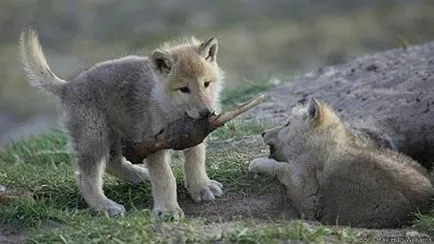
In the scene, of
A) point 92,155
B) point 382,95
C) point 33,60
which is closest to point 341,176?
point 92,155

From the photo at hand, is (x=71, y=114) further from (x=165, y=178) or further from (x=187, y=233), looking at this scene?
(x=187, y=233)

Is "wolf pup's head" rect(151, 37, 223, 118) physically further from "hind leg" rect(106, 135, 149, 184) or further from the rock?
the rock

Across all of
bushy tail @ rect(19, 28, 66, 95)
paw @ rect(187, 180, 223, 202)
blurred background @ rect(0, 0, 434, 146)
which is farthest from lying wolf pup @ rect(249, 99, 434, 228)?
blurred background @ rect(0, 0, 434, 146)

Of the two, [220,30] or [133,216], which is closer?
[133,216]

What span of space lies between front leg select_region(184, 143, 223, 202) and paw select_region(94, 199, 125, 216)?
527 millimetres

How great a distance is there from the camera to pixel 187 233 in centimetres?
584

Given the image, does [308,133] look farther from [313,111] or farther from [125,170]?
[125,170]

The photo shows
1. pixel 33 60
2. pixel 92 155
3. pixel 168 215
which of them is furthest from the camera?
pixel 33 60

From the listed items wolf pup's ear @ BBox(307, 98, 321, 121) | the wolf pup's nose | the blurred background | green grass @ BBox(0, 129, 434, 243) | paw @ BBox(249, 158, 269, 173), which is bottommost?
green grass @ BBox(0, 129, 434, 243)

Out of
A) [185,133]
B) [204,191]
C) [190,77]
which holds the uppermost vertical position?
[190,77]

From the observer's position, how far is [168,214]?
6465mm

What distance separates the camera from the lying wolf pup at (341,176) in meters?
6.68

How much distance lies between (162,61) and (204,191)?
0.95 meters

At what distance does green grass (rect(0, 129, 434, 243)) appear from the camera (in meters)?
5.83
